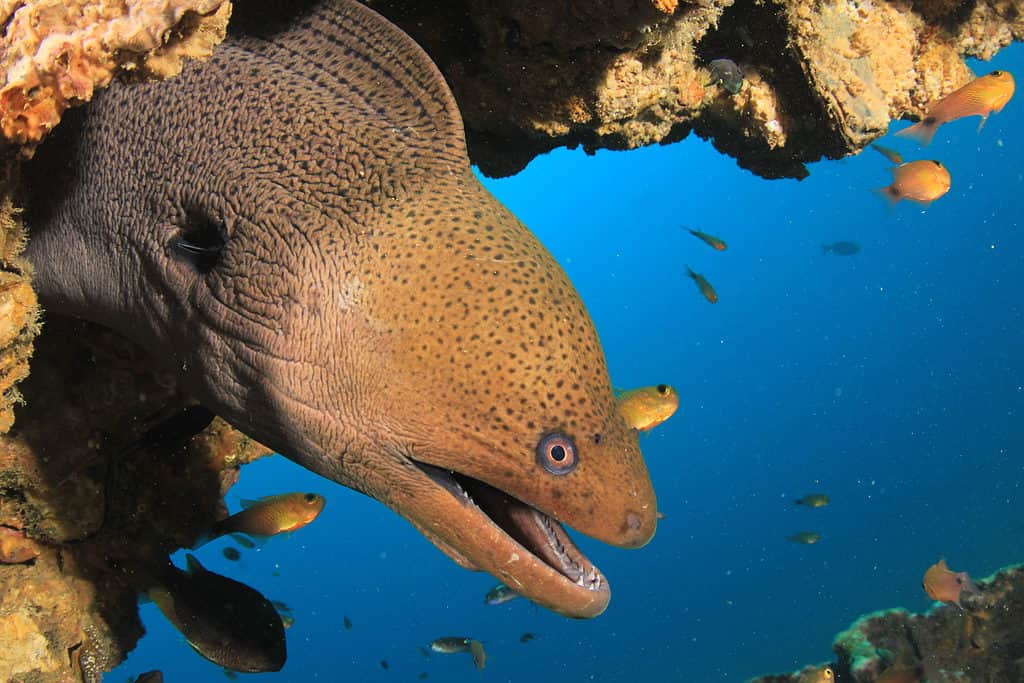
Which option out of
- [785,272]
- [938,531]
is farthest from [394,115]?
[785,272]

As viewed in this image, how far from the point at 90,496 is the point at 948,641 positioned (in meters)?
9.94

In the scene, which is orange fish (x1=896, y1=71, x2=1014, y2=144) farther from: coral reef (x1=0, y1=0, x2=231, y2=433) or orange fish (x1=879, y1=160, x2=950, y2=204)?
coral reef (x1=0, y1=0, x2=231, y2=433)

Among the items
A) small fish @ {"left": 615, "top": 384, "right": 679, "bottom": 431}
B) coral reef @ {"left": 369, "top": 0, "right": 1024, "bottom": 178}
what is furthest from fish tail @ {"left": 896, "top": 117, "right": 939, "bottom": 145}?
small fish @ {"left": 615, "top": 384, "right": 679, "bottom": 431}

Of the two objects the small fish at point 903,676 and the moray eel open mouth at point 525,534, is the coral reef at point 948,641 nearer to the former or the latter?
the small fish at point 903,676

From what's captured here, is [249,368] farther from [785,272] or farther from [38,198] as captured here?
[785,272]

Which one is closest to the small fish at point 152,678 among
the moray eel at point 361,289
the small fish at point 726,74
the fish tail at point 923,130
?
the moray eel at point 361,289

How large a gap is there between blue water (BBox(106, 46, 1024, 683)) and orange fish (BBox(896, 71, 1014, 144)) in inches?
1122

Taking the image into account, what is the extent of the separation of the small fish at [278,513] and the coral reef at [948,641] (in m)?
6.57

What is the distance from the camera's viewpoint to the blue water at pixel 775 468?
152ft

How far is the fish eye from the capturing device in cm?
195

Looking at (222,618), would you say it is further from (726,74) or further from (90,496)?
(726,74)

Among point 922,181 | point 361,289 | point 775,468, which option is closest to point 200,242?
point 361,289

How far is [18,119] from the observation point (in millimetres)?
1473

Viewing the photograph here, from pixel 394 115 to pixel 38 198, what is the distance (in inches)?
56.2
